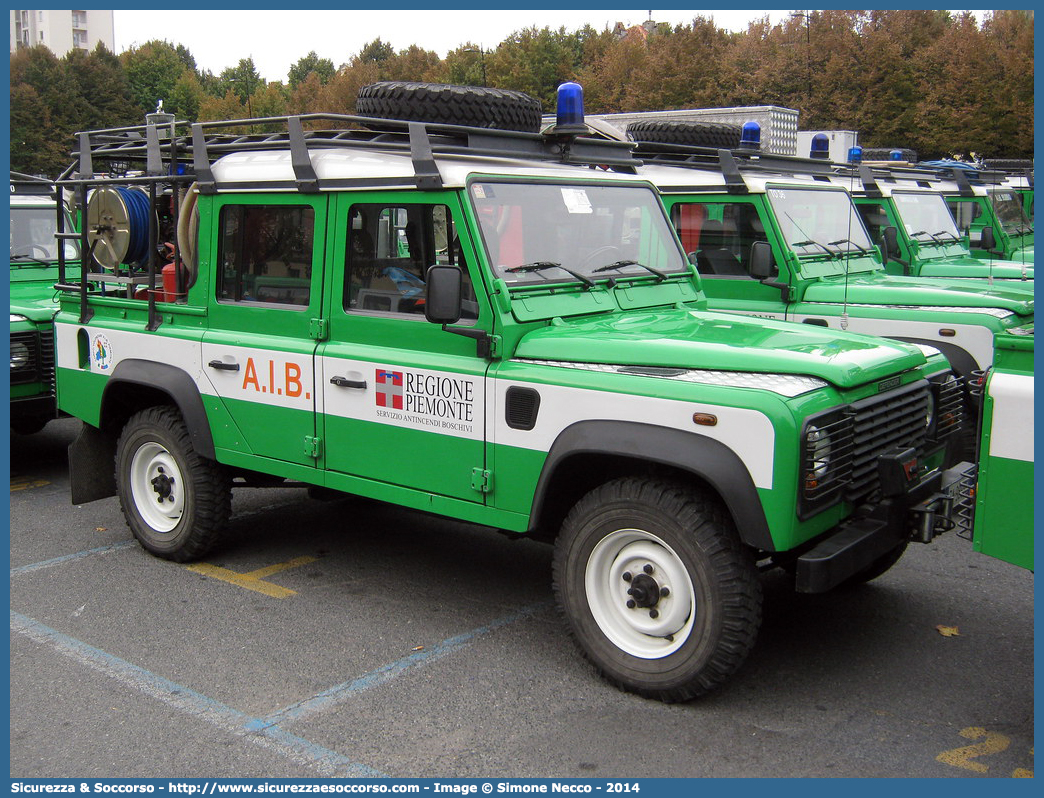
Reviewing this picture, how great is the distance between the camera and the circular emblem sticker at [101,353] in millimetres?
6238

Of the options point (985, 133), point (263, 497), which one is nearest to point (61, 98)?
point (985, 133)

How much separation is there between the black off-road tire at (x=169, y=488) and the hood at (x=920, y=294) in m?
4.39

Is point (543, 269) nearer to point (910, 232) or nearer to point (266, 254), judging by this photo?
point (266, 254)

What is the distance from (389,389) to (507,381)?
71cm

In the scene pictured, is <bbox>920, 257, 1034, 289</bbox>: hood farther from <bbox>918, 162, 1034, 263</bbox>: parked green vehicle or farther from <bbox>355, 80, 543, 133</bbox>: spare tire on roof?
<bbox>355, 80, 543, 133</bbox>: spare tire on roof

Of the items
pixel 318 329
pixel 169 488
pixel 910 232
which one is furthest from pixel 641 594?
pixel 910 232

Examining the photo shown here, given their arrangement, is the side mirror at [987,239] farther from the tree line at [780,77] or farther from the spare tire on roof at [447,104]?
the tree line at [780,77]

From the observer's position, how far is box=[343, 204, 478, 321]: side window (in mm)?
4742

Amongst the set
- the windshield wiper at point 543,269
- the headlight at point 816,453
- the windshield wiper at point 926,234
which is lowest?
the headlight at point 816,453

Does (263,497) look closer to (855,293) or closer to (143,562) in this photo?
(143,562)

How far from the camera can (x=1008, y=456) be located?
11.5 ft

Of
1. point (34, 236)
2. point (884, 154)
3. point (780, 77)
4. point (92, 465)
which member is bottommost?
point (92, 465)

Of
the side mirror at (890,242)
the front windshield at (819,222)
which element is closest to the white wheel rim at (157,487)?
the front windshield at (819,222)

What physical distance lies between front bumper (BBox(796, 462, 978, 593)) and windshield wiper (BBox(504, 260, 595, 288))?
5.54 ft
